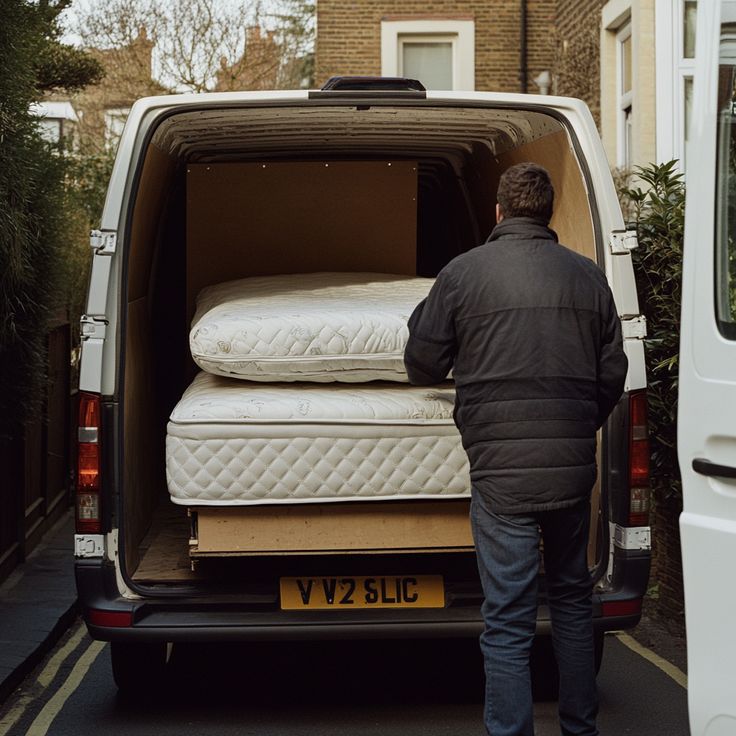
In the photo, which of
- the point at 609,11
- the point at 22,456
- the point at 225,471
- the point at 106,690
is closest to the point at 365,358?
the point at 225,471

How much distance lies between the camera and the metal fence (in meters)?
8.45

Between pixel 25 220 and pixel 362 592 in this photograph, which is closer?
pixel 362 592

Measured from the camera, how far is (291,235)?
749 centimetres

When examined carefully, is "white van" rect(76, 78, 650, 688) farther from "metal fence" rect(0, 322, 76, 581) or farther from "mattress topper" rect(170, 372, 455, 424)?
"metal fence" rect(0, 322, 76, 581)

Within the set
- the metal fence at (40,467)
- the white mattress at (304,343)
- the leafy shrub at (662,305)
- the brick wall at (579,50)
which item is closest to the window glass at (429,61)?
the brick wall at (579,50)

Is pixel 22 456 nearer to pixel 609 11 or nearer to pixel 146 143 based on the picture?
pixel 146 143

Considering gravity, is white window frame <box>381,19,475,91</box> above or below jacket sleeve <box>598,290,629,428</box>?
above

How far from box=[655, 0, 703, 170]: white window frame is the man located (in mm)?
7704

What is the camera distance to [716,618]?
10.2 feet

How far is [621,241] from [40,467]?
19.3 ft

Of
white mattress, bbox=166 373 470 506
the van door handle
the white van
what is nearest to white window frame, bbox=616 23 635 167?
the white van

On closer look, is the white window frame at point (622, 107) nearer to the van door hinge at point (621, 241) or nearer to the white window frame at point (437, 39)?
the white window frame at point (437, 39)

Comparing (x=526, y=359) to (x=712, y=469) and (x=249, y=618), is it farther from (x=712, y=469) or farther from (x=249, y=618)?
(x=249, y=618)

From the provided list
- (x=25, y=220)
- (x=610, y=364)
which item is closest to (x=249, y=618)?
(x=610, y=364)
